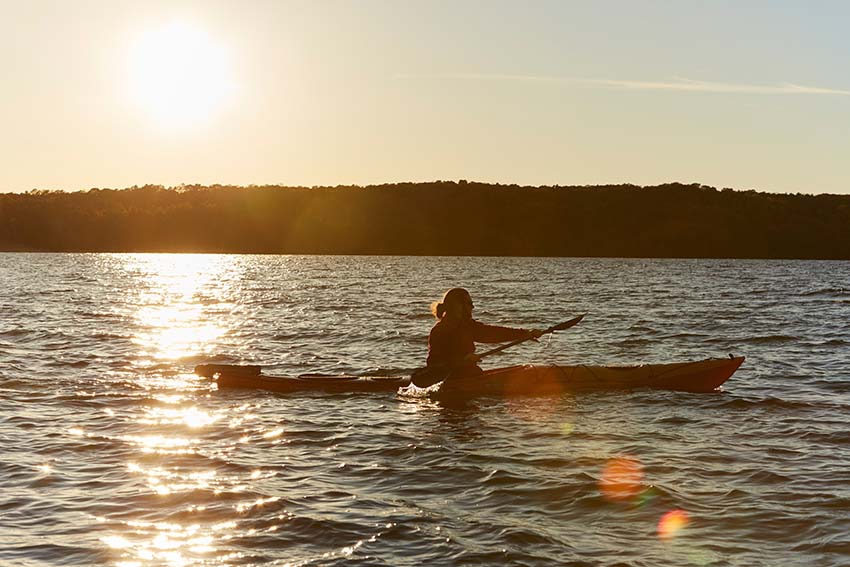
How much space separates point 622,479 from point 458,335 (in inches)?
220

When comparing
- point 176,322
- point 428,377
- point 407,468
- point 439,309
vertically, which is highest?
point 439,309

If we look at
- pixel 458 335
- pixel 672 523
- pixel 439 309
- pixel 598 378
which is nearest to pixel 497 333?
pixel 458 335

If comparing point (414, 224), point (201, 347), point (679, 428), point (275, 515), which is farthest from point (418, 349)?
point (414, 224)

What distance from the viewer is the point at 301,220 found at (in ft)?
550

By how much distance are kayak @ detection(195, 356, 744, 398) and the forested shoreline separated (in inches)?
5251

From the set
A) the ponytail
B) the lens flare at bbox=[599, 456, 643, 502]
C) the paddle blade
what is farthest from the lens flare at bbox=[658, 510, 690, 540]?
the paddle blade

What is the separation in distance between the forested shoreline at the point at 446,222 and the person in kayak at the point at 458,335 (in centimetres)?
13498

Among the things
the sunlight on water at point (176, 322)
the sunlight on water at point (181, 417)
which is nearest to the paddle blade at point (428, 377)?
the sunlight on water at point (181, 417)

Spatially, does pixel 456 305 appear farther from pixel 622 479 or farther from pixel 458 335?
pixel 622 479

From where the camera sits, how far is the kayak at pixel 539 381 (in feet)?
49.6

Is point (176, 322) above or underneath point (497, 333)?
underneath

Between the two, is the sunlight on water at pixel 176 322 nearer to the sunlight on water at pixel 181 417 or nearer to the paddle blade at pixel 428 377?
the sunlight on water at pixel 181 417

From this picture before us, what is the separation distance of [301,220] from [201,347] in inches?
5722

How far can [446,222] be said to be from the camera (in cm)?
16262
